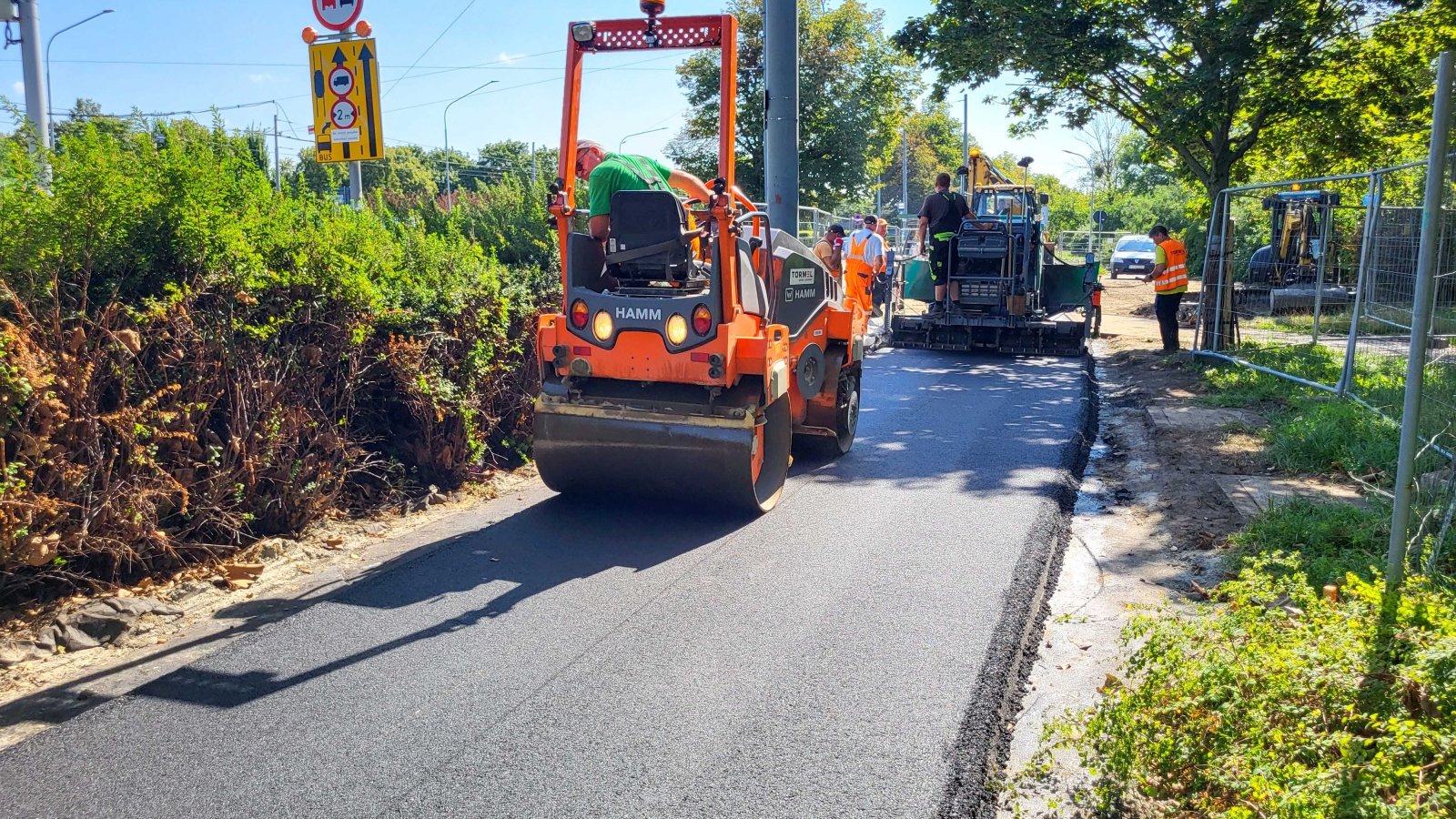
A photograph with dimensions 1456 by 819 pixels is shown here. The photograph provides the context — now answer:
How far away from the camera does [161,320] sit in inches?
201

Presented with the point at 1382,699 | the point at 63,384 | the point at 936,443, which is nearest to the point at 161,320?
the point at 63,384

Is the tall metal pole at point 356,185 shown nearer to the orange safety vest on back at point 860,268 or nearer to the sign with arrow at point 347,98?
the sign with arrow at point 347,98

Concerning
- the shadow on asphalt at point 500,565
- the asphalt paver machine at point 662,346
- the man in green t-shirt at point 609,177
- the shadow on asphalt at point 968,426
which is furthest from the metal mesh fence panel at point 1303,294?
the shadow on asphalt at point 500,565

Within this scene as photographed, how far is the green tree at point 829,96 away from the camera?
24.9 m

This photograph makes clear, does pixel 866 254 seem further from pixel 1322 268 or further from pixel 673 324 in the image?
pixel 673 324

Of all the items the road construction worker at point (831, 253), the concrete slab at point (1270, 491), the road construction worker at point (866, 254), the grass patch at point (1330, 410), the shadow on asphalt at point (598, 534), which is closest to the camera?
the shadow on asphalt at point (598, 534)

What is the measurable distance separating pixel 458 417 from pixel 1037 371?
8.62 metres

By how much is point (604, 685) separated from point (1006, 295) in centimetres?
Answer: 1192

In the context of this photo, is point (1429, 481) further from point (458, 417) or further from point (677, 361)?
point (458, 417)

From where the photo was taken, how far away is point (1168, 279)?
1419 cm

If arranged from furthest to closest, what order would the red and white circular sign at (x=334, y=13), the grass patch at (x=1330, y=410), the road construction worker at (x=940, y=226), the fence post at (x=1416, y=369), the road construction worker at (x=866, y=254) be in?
1. the road construction worker at (x=866, y=254)
2. the road construction worker at (x=940, y=226)
3. the red and white circular sign at (x=334, y=13)
4. the grass patch at (x=1330, y=410)
5. the fence post at (x=1416, y=369)

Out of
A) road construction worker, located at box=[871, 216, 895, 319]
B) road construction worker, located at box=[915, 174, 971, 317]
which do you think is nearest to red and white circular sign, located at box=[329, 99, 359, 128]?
road construction worker, located at box=[915, 174, 971, 317]

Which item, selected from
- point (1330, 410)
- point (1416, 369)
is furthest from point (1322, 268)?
point (1416, 369)

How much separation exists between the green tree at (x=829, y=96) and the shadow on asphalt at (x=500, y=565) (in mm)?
18765
